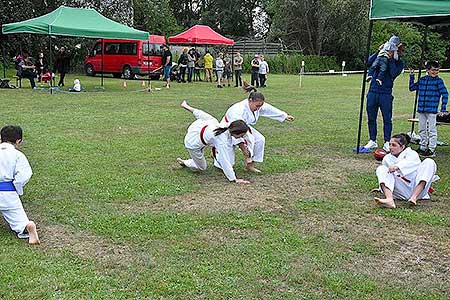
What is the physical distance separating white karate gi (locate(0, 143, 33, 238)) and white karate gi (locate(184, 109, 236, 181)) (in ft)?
8.46

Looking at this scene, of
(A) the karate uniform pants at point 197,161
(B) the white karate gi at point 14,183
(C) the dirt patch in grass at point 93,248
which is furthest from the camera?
(A) the karate uniform pants at point 197,161

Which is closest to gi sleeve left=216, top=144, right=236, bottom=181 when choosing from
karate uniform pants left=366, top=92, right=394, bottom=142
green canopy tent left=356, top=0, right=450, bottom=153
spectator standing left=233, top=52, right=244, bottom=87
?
green canopy tent left=356, top=0, right=450, bottom=153

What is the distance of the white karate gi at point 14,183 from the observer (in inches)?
191

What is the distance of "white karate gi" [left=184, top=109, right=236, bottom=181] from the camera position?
6918 millimetres

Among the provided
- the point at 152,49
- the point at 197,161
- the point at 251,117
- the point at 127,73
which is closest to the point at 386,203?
the point at 251,117

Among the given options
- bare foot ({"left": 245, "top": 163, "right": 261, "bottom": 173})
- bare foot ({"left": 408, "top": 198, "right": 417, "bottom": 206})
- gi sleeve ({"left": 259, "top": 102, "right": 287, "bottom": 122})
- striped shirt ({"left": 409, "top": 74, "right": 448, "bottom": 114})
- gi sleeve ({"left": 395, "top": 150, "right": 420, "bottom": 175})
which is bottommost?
bare foot ({"left": 245, "top": 163, "right": 261, "bottom": 173})

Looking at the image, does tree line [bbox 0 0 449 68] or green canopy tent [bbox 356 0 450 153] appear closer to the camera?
green canopy tent [bbox 356 0 450 153]

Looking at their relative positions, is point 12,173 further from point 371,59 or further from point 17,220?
point 371,59

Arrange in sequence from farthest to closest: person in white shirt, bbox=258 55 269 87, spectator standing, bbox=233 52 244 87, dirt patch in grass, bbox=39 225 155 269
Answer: spectator standing, bbox=233 52 244 87, person in white shirt, bbox=258 55 269 87, dirt patch in grass, bbox=39 225 155 269

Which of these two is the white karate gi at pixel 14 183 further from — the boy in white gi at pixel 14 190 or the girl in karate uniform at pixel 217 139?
the girl in karate uniform at pixel 217 139

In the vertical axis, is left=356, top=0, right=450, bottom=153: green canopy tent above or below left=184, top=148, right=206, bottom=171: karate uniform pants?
above

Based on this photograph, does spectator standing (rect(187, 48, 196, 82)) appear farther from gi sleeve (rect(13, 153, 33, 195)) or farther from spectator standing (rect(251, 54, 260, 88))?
gi sleeve (rect(13, 153, 33, 195))

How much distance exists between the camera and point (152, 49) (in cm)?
2788

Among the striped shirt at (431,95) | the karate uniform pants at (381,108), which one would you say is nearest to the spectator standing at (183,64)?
the karate uniform pants at (381,108)
